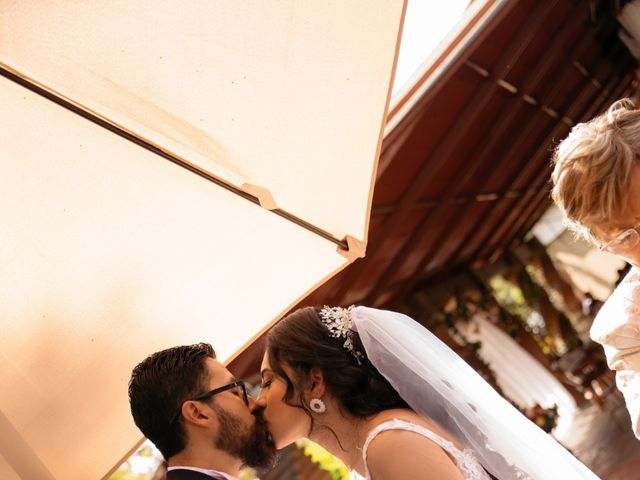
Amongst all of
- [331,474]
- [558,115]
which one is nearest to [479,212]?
[558,115]

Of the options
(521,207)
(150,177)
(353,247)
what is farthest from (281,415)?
(521,207)

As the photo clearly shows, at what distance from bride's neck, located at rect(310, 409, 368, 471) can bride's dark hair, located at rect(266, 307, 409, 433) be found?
32mm

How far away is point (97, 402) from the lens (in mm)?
2051

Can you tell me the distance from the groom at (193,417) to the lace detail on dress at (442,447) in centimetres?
31

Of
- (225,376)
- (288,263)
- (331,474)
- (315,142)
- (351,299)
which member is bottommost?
(331,474)

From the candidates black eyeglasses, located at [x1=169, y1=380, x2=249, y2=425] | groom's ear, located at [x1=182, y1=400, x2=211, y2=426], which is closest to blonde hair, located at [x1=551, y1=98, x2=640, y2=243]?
black eyeglasses, located at [x1=169, y1=380, x2=249, y2=425]

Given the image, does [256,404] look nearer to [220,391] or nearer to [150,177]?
[220,391]

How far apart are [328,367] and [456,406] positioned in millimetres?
421

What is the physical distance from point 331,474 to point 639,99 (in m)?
9.56

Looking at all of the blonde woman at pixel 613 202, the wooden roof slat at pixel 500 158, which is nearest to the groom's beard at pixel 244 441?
the blonde woman at pixel 613 202

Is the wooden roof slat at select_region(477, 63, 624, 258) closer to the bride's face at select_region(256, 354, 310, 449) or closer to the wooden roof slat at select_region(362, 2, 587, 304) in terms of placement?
the wooden roof slat at select_region(362, 2, 587, 304)

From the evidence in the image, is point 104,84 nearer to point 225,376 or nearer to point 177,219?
point 177,219

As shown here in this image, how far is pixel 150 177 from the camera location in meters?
1.75

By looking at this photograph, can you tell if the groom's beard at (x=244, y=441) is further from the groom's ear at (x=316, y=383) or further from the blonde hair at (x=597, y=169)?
the blonde hair at (x=597, y=169)
